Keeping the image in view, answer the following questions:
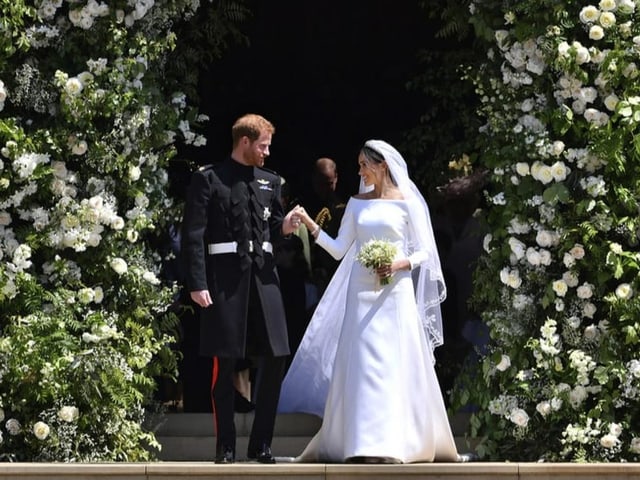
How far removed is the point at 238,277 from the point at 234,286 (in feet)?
0.19

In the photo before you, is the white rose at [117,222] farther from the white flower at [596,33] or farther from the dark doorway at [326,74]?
the dark doorway at [326,74]

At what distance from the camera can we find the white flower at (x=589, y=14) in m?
9.62

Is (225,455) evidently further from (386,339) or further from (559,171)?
(559,171)

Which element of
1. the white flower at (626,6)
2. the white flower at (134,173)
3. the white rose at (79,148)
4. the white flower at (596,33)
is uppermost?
the white flower at (626,6)

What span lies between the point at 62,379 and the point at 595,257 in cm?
333

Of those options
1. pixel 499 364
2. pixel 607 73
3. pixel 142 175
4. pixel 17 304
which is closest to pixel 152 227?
pixel 142 175

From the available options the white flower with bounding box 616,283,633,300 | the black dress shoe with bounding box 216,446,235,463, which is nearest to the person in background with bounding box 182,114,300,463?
the black dress shoe with bounding box 216,446,235,463

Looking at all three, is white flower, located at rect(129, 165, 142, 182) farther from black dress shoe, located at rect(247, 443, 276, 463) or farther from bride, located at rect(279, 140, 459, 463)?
black dress shoe, located at rect(247, 443, 276, 463)

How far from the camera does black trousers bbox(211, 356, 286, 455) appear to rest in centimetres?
902

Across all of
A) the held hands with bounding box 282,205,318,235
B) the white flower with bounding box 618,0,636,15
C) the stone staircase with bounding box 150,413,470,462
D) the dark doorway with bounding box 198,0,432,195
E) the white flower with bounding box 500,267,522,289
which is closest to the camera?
the held hands with bounding box 282,205,318,235

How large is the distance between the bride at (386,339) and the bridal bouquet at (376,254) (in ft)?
0.18

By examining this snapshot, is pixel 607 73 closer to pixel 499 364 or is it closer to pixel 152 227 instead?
pixel 499 364

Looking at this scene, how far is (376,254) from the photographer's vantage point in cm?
905

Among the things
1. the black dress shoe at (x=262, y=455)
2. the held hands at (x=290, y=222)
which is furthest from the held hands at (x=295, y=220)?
the black dress shoe at (x=262, y=455)
